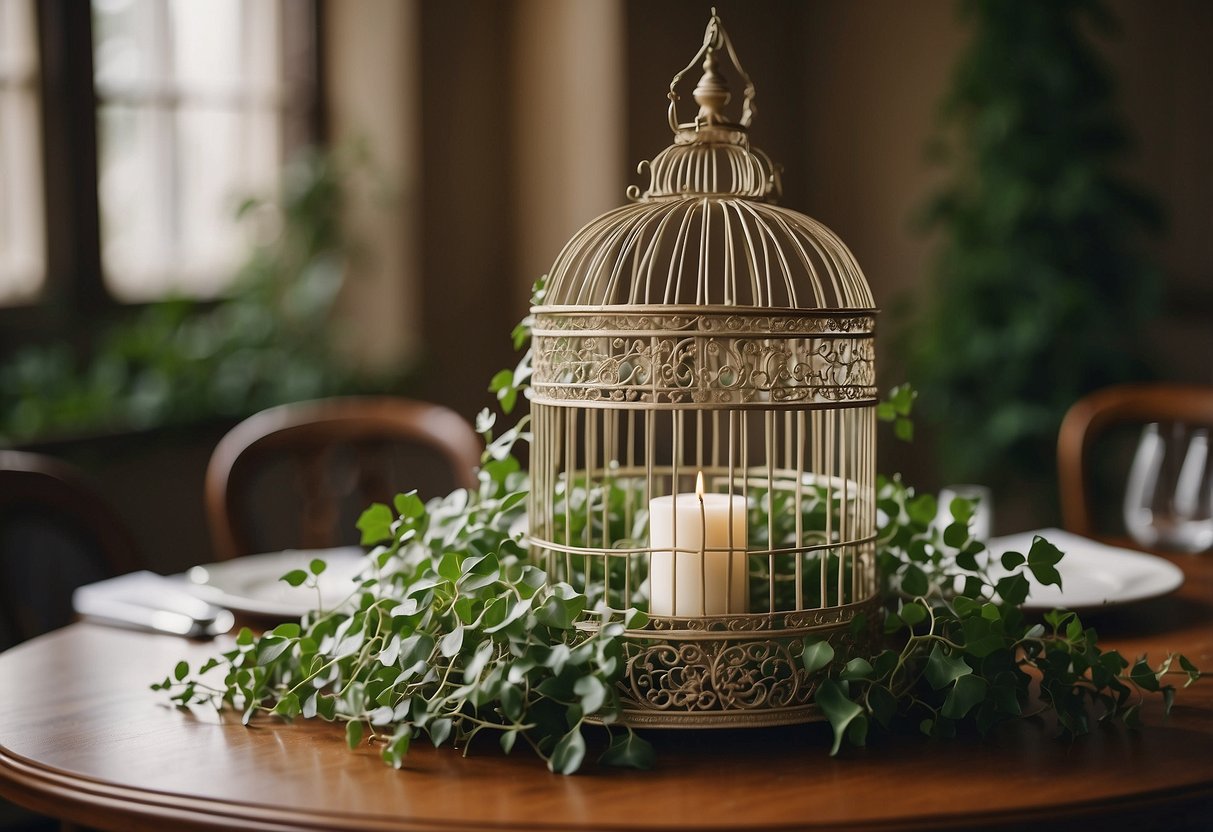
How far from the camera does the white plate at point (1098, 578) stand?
119cm

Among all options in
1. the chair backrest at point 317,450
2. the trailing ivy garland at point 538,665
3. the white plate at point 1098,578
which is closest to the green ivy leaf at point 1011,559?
the trailing ivy garland at point 538,665

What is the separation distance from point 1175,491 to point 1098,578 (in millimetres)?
243

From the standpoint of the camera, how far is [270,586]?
52.9 inches

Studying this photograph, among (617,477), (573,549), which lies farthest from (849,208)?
(573,549)

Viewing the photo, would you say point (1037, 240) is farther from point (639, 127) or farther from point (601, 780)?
point (601, 780)

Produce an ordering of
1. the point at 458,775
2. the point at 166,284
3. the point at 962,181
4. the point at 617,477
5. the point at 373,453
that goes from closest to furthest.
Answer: the point at 458,775
the point at 617,477
the point at 373,453
the point at 166,284
the point at 962,181

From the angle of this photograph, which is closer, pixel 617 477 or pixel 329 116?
pixel 617 477

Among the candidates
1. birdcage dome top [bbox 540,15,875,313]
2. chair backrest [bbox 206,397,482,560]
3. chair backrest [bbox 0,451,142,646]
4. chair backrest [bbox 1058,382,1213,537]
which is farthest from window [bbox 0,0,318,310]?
birdcage dome top [bbox 540,15,875,313]

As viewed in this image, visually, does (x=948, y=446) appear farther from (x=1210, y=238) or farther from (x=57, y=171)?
(x=57, y=171)

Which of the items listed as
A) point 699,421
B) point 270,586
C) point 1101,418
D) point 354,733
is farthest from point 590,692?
point 1101,418

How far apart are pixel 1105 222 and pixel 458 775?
2816 millimetres

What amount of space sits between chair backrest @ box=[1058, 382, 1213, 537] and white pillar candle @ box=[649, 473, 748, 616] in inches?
48.9

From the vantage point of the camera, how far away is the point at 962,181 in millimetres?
3543

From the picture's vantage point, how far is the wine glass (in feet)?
4.80
